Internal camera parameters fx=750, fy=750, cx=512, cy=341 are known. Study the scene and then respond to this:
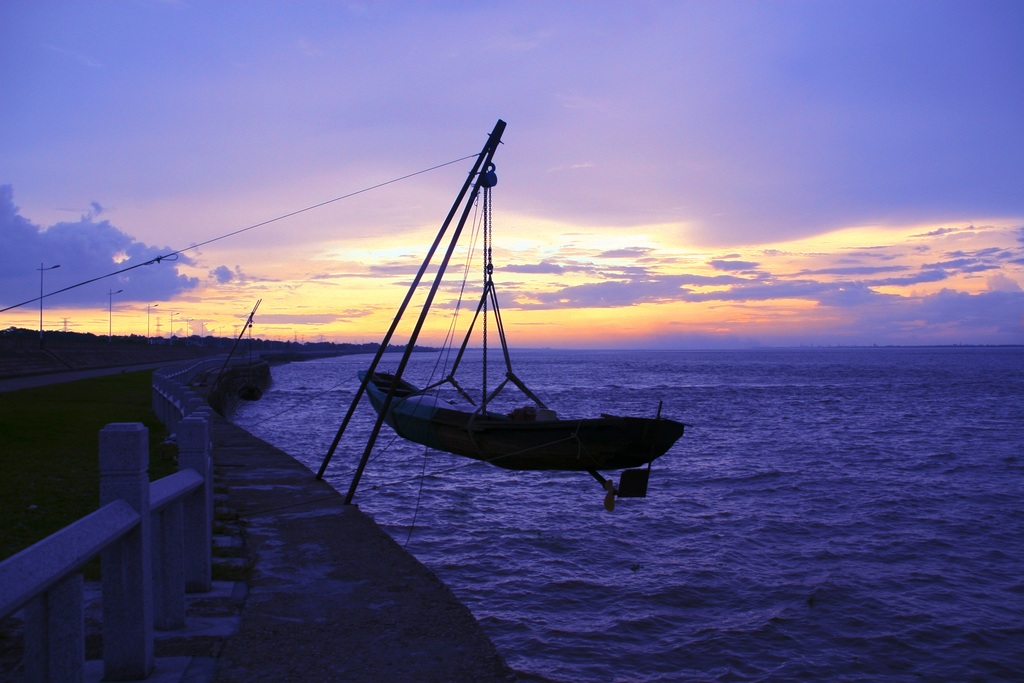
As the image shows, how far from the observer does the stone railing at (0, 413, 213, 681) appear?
3602 mm

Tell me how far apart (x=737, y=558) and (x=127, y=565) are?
11264 millimetres

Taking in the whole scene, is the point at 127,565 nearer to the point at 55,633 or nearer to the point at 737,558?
the point at 55,633

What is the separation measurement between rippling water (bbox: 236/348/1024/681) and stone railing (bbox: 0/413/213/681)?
4328 millimetres

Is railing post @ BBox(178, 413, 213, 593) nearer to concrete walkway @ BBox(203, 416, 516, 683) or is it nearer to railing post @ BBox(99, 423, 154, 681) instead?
concrete walkway @ BBox(203, 416, 516, 683)

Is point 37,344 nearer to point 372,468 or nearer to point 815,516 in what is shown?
point 372,468

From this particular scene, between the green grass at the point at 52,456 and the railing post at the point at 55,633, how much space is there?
16.5 feet

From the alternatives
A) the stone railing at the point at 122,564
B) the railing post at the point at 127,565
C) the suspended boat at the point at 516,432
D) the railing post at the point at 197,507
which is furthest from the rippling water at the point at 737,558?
the railing post at the point at 127,565

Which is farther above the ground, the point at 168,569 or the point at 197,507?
the point at 197,507

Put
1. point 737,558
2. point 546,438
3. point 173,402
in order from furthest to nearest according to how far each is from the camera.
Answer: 1. point 173,402
2. point 737,558
3. point 546,438

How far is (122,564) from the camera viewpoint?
454 cm

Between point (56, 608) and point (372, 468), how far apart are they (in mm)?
19277

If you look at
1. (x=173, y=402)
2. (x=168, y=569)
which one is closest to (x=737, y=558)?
(x=168, y=569)

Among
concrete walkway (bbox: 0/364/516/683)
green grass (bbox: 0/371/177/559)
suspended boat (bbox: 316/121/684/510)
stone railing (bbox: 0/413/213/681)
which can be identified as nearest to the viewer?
stone railing (bbox: 0/413/213/681)

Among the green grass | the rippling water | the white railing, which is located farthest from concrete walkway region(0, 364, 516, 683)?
the white railing
